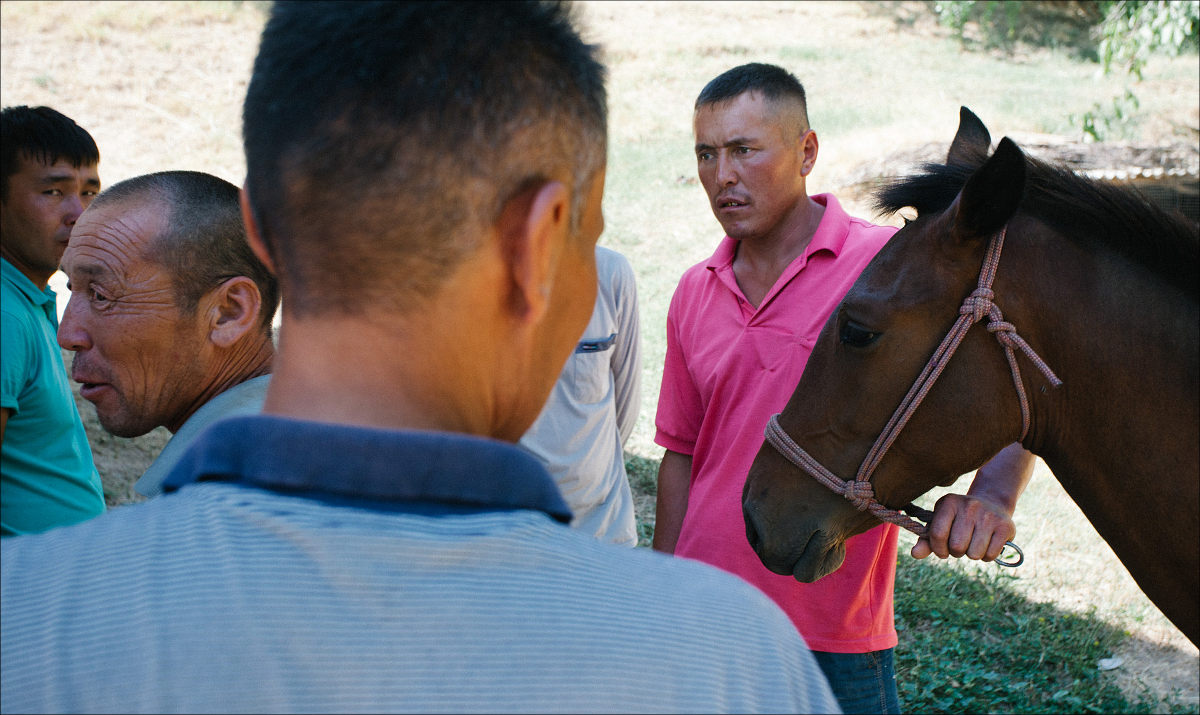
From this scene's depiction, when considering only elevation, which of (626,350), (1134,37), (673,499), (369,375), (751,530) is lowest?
(673,499)

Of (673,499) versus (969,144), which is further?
(673,499)

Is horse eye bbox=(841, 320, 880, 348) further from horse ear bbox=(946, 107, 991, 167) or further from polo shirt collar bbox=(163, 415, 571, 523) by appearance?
polo shirt collar bbox=(163, 415, 571, 523)

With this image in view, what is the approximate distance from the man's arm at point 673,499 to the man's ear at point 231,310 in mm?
1407

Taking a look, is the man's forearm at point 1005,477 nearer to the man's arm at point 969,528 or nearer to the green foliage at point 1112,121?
the man's arm at point 969,528

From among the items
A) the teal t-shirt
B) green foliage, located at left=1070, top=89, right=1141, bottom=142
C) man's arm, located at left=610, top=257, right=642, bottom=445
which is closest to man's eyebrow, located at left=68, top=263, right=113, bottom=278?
the teal t-shirt

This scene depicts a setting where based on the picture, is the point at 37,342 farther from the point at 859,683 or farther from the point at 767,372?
the point at 859,683

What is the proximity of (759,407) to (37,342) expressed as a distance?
1.90m

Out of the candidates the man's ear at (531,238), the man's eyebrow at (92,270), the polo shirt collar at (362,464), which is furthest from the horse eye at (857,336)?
the man's eyebrow at (92,270)

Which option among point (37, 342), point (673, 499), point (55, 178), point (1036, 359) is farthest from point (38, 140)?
point (1036, 359)

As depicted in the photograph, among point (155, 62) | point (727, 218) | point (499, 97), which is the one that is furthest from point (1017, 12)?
point (499, 97)

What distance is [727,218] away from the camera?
2953mm

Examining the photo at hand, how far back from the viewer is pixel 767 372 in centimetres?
266

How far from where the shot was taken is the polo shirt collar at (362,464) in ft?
2.51

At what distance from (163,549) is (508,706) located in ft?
1.04
